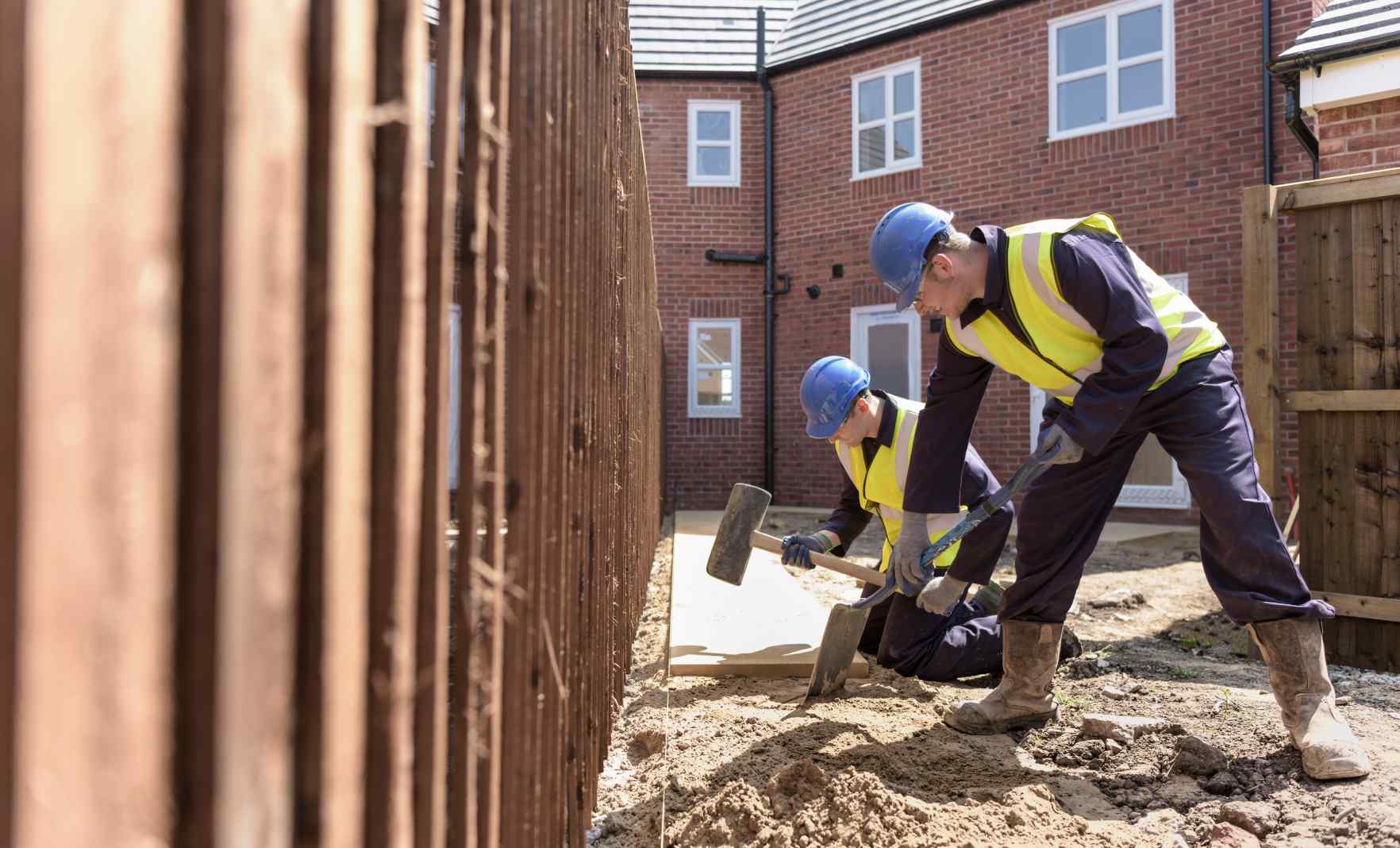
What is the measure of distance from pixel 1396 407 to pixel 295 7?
17.4 feet

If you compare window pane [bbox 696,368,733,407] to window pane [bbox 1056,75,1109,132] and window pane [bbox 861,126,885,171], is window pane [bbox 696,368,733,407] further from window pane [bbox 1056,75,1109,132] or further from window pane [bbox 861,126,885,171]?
window pane [bbox 1056,75,1109,132]

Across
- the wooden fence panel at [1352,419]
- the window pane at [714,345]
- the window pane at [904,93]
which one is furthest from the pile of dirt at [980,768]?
the window pane at [904,93]

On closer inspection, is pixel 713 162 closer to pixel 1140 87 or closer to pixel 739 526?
pixel 1140 87

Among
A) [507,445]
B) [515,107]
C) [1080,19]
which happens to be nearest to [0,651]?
[507,445]

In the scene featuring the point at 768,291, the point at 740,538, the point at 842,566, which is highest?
the point at 768,291

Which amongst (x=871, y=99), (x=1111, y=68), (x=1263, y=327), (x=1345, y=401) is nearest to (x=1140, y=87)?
(x=1111, y=68)

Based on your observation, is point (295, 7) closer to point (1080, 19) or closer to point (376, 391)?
point (376, 391)

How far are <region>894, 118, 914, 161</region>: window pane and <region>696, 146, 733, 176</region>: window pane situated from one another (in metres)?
2.58

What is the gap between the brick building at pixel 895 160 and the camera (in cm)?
1006

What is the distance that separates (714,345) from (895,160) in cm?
361

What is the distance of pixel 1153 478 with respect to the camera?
34.9 feet

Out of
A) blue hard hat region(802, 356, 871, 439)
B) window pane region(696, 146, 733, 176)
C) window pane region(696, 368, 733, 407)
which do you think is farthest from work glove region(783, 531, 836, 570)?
window pane region(696, 146, 733, 176)

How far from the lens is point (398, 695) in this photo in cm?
86

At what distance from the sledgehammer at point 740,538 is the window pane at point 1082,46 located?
29.2 feet
